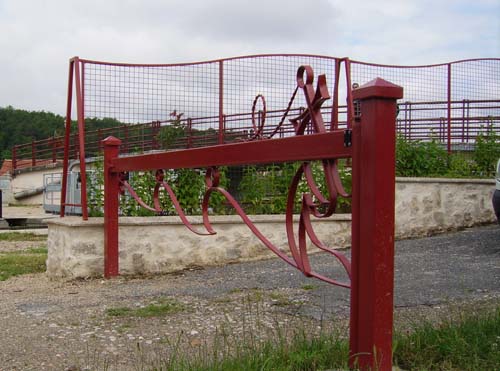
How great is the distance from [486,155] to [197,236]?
5.49m

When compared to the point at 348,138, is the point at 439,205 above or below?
below

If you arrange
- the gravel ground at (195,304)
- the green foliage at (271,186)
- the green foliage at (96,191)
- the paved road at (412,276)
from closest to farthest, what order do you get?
the gravel ground at (195,304) → the paved road at (412,276) → the green foliage at (96,191) → the green foliage at (271,186)

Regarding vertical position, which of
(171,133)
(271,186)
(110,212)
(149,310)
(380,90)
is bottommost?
(149,310)

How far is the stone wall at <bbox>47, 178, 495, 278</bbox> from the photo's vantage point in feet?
21.1

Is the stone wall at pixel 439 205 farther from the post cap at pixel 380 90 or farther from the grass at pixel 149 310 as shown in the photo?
the post cap at pixel 380 90

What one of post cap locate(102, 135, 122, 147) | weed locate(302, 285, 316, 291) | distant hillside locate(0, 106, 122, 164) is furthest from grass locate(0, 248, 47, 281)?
distant hillside locate(0, 106, 122, 164)

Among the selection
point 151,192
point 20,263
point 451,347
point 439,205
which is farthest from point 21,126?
point 451,347

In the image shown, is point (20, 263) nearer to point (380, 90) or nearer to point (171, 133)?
point (171, 133)

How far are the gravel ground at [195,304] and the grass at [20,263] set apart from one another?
28cm

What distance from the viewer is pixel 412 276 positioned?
588 centimetres

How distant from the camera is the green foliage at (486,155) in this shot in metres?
10.0

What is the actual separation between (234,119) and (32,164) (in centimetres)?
2442

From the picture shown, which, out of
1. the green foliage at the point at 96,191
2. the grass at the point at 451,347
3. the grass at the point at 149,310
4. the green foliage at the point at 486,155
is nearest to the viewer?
the grass at the point at 451,347

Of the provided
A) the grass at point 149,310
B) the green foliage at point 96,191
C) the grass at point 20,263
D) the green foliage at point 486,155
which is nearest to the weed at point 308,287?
the grass at point 149,310
